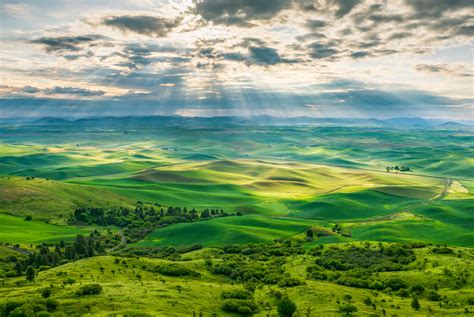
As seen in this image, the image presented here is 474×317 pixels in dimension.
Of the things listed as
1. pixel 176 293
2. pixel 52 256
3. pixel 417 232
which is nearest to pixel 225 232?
pixel 52 256

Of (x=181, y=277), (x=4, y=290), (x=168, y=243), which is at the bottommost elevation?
(x=168, y=243)

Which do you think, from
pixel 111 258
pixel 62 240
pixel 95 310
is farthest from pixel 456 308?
pixel 62 240

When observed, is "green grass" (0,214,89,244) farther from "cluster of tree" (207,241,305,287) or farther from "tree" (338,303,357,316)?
"tree" (338,303,357,316)

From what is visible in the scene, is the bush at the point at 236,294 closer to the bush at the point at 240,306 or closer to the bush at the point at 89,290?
the bush at the point at 240,306

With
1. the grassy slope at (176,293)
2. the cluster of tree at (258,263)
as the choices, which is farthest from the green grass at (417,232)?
the grassy slope at (176,293)

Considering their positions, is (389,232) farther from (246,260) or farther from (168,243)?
(168,243)

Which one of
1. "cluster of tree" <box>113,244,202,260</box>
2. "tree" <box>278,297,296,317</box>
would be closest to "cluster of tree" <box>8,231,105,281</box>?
"cluster of tree" <box>113,244,202,260</box>

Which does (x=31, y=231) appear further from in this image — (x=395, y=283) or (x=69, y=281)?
(x=395, y=283)
